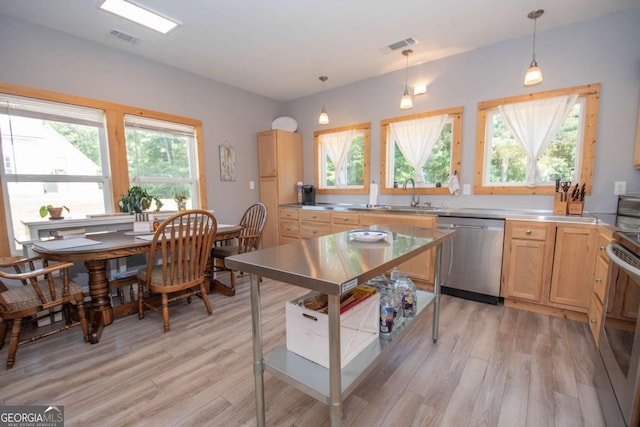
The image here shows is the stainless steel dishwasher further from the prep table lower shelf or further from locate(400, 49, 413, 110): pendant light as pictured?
the prep table lower shelf

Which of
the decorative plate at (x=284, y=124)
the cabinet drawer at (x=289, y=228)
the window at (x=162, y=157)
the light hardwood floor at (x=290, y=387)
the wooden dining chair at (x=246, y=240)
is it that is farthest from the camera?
the decorative plate at (x=284, y=124)

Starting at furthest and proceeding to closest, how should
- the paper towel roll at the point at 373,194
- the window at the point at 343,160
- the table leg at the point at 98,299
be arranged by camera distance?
the window at the point at 343,160 < the paper towel roll at the point at 373,194 < the table leg at the point at 98,299

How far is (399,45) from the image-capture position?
9.65ft

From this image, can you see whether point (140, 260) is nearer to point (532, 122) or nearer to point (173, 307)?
point (173, 307)

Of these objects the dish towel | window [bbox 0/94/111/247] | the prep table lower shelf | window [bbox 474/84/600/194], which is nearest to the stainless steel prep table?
the prep table lower shelf

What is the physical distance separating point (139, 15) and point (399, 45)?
2483 mm

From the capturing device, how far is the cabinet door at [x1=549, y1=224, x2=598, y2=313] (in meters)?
2.21

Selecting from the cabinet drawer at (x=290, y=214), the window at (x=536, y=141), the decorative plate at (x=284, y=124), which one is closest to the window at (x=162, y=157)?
the cabinet drawer at (x=290, y=214)

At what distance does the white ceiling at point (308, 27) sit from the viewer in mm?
2275

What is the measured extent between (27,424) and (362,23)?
Answer: 3.58 m

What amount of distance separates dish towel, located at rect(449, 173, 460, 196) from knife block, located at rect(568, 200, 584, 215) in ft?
3.36

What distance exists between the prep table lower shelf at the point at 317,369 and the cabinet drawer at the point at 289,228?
9.47 ft

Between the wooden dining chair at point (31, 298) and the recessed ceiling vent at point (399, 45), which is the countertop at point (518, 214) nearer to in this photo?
the recessed ceiling vent at point (399, 45)

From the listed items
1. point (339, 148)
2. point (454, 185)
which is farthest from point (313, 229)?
point (454, 185)
